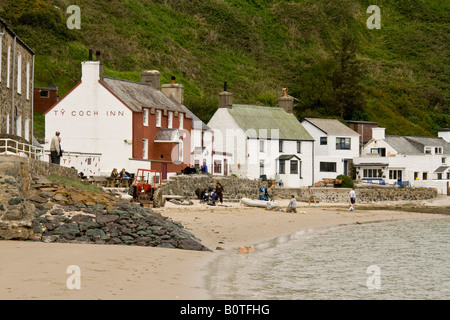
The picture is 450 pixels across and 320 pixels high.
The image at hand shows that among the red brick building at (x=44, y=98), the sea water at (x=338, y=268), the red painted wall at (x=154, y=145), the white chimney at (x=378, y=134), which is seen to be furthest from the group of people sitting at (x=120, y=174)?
the white chimney at (x=378, y=134)

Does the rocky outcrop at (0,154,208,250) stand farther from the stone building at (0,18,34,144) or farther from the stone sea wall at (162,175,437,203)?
the stone sea wall at (162,175,437,203)

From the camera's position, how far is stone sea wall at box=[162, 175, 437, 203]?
176ft

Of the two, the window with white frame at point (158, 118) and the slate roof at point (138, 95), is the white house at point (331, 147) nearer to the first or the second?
the slate roof at point (138, 95)

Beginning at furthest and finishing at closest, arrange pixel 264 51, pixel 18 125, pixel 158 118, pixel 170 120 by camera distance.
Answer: pixel 264 51
pixel 170 120
pixel 158 118
pixel 18 125

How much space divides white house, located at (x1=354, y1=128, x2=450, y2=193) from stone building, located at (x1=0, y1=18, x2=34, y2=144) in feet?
146

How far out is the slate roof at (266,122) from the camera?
70.7 m

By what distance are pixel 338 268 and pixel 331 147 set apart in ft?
180

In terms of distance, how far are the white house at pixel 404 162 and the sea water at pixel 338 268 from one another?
42.5 metres

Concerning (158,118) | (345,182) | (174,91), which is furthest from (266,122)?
(158,118)

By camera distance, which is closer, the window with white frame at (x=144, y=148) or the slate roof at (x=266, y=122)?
the window with white frame at (x=144, y=148)

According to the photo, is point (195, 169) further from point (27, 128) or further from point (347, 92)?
point (347, 92)

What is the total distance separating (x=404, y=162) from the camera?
269 ft

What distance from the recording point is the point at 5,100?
37969 millimetres

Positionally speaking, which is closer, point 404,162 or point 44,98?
point 44,98
